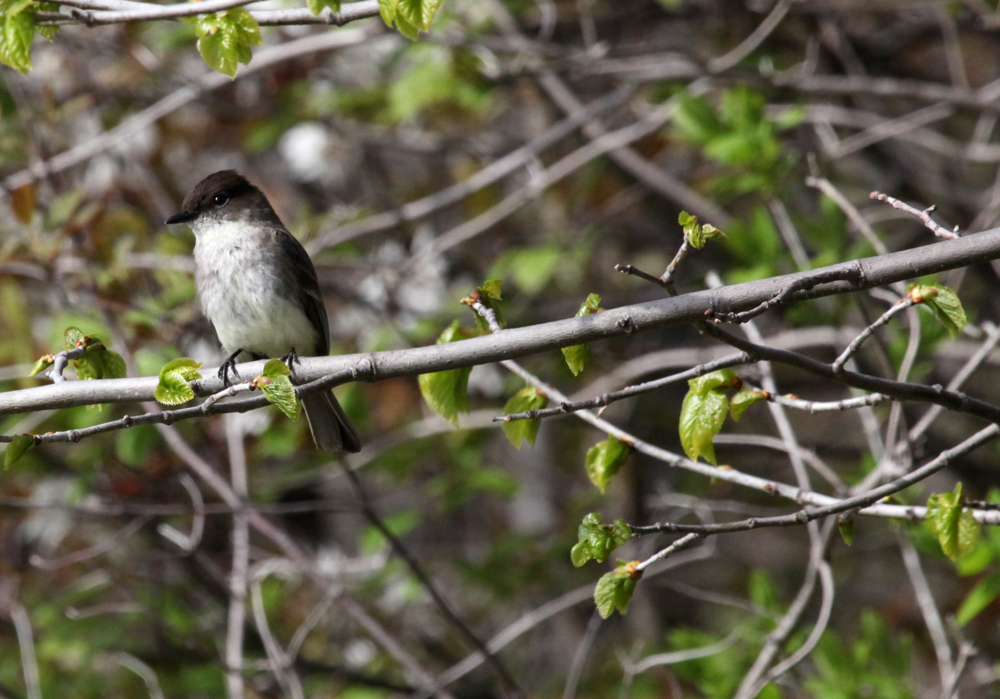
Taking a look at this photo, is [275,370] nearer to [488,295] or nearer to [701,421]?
[488,295]

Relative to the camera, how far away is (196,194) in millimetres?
→ 4273

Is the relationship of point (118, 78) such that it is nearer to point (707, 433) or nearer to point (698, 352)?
point (698, 352)

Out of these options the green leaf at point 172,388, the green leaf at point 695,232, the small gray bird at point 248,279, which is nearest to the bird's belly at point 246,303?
the small gray bird at point 248,279

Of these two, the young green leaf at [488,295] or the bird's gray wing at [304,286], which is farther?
the bird's gray wing at [304,286]

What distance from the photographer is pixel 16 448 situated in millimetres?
2436

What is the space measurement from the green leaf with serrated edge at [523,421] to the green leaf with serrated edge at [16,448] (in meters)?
1.11

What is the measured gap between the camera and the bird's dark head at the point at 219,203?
4.27 metres

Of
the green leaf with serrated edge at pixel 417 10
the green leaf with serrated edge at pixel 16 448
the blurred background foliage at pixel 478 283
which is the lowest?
the blurred background foliage at pixel 478 283

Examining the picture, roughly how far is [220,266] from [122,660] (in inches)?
71.9

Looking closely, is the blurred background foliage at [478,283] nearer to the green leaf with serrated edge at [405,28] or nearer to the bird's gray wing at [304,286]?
the bird's gray wing at [304,286]

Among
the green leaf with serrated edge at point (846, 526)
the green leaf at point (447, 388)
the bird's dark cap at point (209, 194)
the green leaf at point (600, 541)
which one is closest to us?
the green leaf at point (600, 541)

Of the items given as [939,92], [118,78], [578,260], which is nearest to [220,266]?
[578,260]

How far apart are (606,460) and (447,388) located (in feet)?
1.45

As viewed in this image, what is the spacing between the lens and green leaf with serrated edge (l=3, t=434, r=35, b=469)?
2404 millimetres
